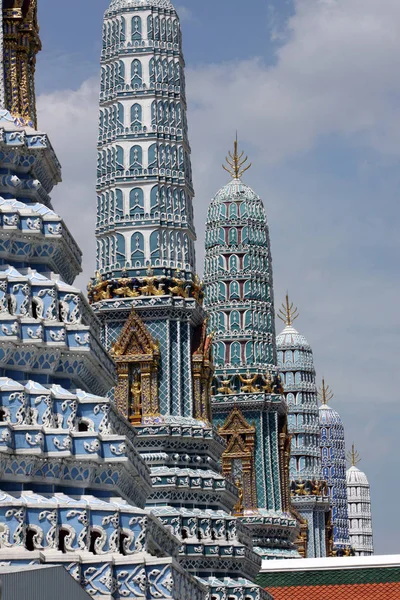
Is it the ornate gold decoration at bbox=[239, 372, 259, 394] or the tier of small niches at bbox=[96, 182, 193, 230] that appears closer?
the tier of small niches at bbox=[96, 182, 193, 230]

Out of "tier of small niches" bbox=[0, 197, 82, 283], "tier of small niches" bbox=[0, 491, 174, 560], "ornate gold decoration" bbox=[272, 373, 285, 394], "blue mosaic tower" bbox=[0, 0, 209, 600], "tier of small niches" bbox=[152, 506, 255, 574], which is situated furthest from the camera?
"ornate gold decoration" bbox=[272, 373, 285, 394]

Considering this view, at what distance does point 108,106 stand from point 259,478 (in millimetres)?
20881

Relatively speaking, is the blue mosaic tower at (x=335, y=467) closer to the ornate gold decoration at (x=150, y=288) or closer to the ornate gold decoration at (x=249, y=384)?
the ornate gold decoration at (x=249, y=384)

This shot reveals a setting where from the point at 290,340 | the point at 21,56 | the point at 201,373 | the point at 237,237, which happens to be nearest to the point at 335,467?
the point at 290,340

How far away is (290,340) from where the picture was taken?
297 ft

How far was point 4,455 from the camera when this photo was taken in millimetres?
30031

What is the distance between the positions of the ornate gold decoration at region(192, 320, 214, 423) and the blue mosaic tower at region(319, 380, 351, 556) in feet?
185

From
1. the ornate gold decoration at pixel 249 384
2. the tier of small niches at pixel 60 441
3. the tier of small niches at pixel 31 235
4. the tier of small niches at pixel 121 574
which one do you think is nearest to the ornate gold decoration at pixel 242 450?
the ornate gold decoration at pixel 249 384

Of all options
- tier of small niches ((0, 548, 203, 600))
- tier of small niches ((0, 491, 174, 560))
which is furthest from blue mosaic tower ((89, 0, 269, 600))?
tier of small niches ((0, 548, 203, 600))

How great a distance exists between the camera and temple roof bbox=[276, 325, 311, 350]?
295 ft

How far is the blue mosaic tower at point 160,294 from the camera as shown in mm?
45812

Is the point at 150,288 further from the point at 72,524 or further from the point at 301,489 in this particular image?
the point at 301,489

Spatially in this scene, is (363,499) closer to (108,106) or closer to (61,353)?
(108,106)

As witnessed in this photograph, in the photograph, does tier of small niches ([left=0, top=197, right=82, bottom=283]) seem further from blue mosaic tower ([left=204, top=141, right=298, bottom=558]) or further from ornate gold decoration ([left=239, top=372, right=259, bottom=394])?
ornate gold decoration ([left=239, top=372, right=259, bottom=394])
